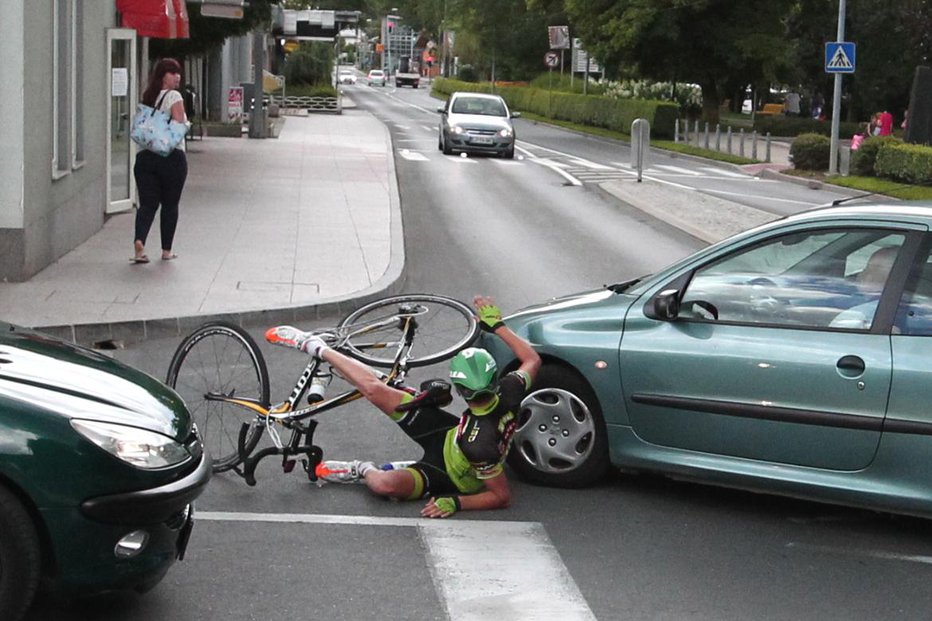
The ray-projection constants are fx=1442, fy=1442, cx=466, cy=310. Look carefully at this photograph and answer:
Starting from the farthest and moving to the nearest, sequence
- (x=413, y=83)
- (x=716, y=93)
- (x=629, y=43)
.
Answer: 1. (x=413, y=83)
2. (x=716, y=93)
3. (x=629, y=43)

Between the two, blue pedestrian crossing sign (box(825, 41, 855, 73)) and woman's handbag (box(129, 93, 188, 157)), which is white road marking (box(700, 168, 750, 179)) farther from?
woman's handbag (box(129, 93, 188, 157))

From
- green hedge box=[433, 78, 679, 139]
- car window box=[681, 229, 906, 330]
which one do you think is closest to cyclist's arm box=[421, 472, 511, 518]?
car window box=[681, 229, 906, 330]

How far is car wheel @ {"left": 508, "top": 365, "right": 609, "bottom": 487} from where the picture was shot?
6.93 metres

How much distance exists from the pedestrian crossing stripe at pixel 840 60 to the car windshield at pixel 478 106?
336 inches

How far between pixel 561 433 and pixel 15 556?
3082mm

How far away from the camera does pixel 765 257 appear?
6.70m

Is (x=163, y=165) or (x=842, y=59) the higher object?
(x=842, y=59)

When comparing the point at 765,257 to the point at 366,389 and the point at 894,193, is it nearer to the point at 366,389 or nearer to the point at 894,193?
the point at 366,389

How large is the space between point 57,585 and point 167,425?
2.33ft

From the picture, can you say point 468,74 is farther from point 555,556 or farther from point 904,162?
point 555,556

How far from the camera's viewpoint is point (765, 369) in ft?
20.9

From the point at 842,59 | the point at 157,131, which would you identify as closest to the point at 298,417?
the point at 157,131

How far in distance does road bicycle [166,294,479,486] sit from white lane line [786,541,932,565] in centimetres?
206

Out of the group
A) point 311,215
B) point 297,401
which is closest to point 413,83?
point 311,215
